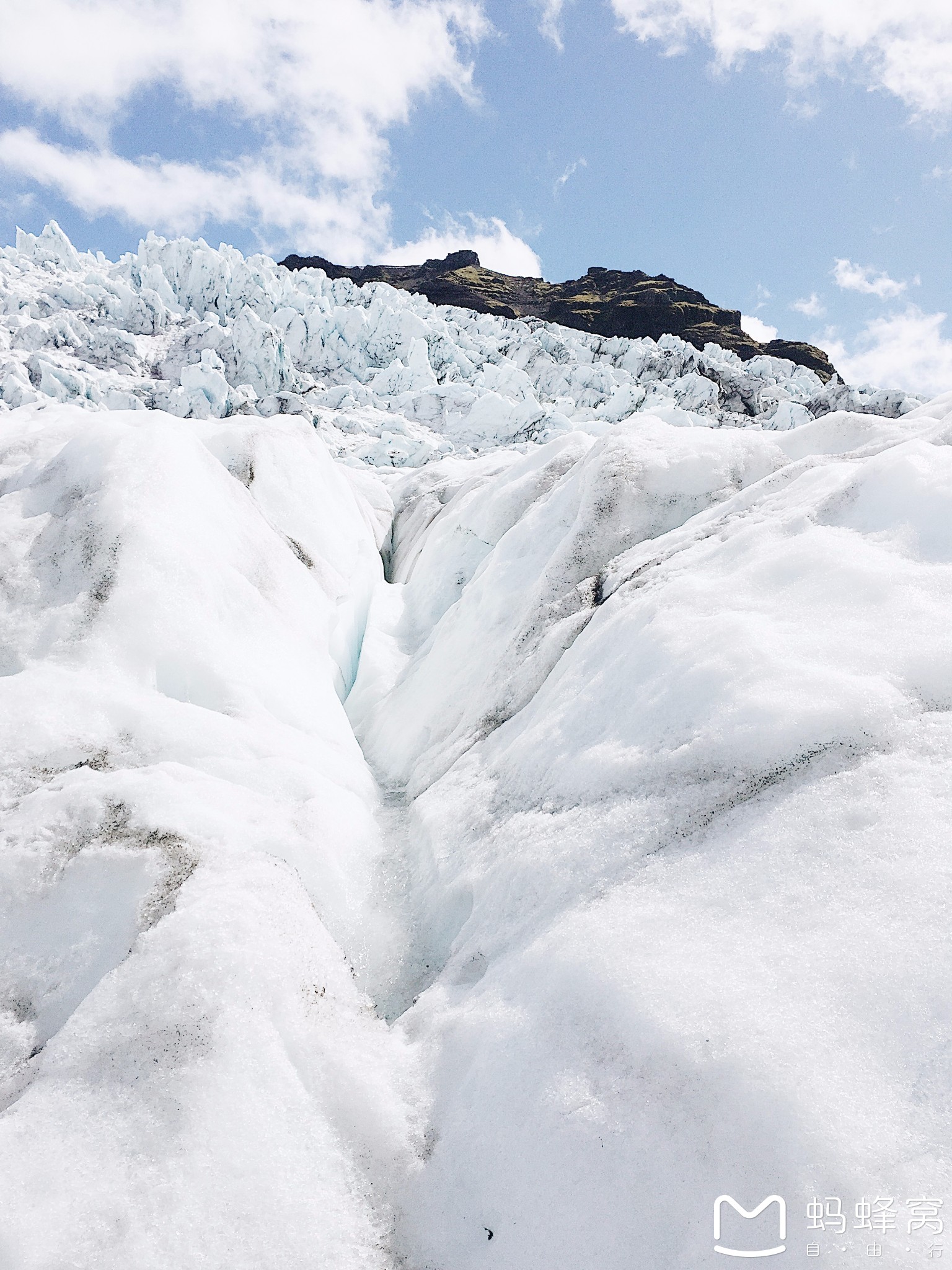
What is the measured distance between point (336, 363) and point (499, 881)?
37.7 metres

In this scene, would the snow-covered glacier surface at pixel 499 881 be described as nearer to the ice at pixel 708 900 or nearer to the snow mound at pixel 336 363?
the ice at pixel 708 900

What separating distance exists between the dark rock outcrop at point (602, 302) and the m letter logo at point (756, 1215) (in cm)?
5890

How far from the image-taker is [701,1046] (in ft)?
5.09

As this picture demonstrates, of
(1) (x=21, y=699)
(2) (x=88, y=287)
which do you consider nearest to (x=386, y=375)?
(2) (x=88, y=287)

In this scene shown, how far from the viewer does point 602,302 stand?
218 feet

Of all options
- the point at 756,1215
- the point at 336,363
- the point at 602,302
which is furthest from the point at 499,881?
the point at 602,302

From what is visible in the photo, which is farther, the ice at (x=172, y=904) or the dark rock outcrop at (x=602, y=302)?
the dark rock outcrop at (x=602, y=302)

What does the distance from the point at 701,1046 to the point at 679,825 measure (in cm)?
71

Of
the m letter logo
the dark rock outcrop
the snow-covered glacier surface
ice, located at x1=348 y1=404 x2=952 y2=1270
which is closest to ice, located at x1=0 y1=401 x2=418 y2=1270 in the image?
the snow-covered glacier surface

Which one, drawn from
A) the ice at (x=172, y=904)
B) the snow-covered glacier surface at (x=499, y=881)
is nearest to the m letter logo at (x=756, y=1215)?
the snow-covered glacier surface at (x=499, y=881)

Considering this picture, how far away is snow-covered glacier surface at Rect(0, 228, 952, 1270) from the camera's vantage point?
4.94 feet

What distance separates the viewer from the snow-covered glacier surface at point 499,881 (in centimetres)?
151

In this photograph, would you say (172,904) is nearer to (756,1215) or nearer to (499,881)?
(499,881)

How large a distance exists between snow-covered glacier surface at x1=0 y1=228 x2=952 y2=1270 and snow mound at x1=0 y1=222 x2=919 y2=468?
1716cm
